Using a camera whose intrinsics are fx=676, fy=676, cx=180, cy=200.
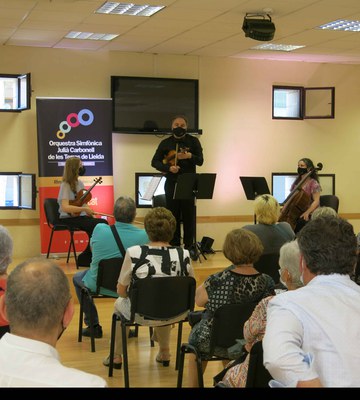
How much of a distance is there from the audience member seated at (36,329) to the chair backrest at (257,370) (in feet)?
3.77

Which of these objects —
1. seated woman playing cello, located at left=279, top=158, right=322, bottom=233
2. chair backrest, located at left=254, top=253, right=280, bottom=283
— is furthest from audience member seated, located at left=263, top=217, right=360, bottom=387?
seated woman playing cello, located at left=279, top=158, right=322, bottom=233

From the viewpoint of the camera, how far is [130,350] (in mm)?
5781

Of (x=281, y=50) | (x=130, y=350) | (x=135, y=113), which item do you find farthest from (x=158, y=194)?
(x=130, y=350)

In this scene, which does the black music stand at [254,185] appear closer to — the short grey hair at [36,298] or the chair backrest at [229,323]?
the chair backrest at [229,323]

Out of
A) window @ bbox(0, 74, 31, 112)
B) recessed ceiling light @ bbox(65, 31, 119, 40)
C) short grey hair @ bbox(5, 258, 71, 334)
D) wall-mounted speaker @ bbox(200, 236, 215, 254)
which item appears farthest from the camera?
wall-mounted speaker @ bbox(200, 236, 215, 254)

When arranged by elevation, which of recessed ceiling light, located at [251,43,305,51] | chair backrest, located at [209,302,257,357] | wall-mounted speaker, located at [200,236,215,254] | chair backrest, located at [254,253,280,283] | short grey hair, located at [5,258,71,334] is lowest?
wall-mounted speaker, located at [200,236,215,254]

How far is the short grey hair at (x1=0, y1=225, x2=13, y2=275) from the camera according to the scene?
3.47 metres

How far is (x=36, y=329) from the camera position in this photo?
1.84m

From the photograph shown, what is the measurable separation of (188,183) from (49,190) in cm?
203

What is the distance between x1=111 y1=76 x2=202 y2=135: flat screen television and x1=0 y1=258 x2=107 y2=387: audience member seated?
7.89m

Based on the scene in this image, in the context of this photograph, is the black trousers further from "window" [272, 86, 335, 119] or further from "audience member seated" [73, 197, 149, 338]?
"audience member seated" [73, 197, 149, 338]

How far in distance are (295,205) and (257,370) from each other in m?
5.58

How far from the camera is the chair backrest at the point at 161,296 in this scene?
4.50m

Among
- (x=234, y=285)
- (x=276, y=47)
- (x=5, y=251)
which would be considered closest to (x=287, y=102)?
(x=276, y=47)
